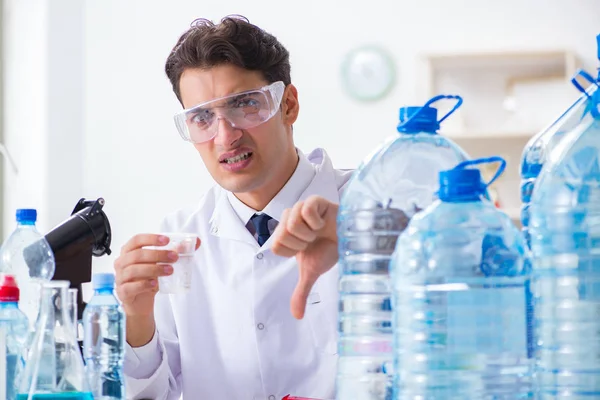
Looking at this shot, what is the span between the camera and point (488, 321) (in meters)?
0.97

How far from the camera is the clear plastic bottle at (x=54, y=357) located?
3.94ft

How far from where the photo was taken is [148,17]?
4672mm

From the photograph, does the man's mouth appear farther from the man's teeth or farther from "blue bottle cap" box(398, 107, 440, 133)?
"blue bottle cap" box(398, 107, 440, 133)

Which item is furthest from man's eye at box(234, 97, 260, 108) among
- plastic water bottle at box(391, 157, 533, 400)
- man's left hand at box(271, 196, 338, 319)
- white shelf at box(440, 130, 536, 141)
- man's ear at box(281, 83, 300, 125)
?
white shelf at box(440, 130, 536, 141)

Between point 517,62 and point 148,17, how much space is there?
2.05m

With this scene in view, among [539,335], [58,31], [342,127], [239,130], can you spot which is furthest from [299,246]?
[58,31]

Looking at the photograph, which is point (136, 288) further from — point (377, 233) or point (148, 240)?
point (377, 233)

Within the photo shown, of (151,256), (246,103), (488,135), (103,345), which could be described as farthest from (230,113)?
(488,135)

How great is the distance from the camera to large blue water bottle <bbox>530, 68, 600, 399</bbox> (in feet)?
3.23

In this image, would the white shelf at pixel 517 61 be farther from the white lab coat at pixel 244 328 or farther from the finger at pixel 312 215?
the finger at pixel 312 215

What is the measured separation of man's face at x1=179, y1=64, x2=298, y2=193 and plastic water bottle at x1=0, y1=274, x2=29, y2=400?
72cm

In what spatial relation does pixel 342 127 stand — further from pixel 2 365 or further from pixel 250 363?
pixel 2 365

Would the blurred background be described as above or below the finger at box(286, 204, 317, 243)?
above

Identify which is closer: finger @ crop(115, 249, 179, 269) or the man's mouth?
finger @ crop(115, 249, 179, 269)
